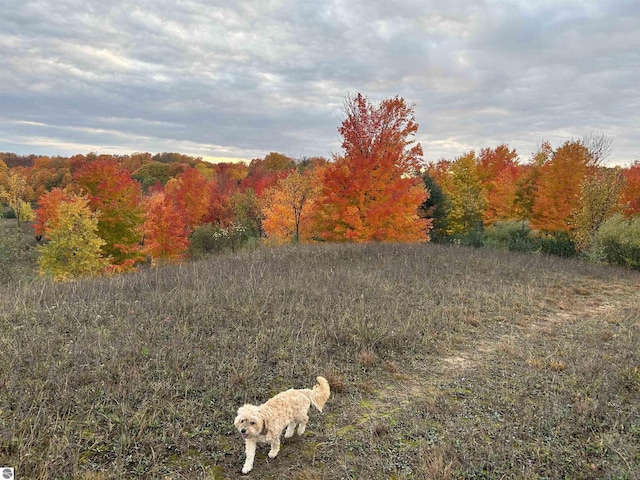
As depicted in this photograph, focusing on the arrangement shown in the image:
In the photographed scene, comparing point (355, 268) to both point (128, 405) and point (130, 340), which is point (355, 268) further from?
point (128, 405)

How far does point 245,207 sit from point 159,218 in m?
11.6

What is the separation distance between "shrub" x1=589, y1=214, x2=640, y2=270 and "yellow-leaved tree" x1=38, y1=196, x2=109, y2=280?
26366 mm

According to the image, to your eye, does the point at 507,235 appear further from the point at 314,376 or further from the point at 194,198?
the point at 194,198

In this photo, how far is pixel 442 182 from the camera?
128 feet

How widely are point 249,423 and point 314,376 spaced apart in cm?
181

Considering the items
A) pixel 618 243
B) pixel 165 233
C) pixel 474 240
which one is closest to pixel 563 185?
pixel 474 240

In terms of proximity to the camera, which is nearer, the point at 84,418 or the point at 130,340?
the point at 84,418

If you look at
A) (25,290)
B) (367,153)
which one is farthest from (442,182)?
(25,290)

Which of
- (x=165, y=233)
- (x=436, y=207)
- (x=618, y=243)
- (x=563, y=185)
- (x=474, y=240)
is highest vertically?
(x=563, y=185)

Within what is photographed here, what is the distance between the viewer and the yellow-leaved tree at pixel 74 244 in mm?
19172

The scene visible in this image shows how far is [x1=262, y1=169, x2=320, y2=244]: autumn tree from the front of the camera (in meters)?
24.3

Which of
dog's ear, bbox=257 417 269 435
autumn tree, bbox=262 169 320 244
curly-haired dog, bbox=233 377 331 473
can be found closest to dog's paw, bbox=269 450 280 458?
curly-haired dog, bbox=233 377 331 473

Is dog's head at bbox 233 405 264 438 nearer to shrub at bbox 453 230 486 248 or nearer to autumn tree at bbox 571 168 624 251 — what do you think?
autumn tree at bbox 571 168 624 251

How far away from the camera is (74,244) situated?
19.1 m
